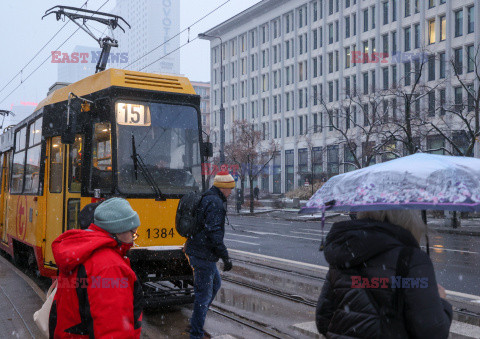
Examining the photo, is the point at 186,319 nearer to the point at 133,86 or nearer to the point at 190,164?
the point at 190,164

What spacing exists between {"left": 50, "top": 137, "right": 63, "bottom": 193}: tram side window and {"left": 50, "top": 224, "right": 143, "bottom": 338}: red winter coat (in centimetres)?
620

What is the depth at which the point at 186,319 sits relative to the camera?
696 centimetres

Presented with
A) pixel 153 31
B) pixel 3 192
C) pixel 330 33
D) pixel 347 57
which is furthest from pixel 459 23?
pixel 153 31

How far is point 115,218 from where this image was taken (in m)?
2.70

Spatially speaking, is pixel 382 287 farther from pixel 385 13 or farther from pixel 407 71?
pixel 385 13

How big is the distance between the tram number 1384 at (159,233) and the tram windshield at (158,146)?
52cm

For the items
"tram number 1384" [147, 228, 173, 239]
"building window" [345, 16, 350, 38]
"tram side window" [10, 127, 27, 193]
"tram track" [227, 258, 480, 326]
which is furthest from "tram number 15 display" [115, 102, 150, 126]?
"building window" [345, 16, 350, 38]

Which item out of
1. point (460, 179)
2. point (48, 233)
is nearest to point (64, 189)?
point (48, 233)

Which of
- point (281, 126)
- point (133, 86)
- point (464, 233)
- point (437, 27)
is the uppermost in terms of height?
point (437, 27)

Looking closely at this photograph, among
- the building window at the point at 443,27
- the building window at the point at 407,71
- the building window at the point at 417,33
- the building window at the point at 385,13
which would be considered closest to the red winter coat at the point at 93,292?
the building window at the point at 407,71

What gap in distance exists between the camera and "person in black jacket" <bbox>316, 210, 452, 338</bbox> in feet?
7.98

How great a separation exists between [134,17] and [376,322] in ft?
641

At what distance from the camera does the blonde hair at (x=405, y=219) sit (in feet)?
8.81

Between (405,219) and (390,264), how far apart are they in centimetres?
33
